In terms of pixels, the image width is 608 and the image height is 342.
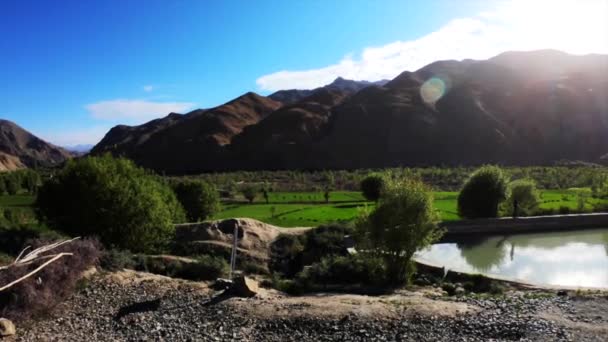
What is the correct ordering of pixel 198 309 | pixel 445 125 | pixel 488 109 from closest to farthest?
pixel 198 309 → pixel 445 125 → pixel 488 109

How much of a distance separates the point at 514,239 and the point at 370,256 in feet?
45.8

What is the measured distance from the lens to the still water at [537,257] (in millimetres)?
19422

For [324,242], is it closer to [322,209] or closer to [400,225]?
[400,225]

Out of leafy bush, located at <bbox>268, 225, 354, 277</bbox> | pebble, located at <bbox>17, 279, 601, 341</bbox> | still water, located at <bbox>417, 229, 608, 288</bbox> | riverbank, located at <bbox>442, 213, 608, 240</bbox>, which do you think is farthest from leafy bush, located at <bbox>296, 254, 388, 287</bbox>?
riverbank, located at <bbox>442, 213, 608, 240</bbox>

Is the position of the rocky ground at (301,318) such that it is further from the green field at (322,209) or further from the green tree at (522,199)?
the green tree at (522,199)

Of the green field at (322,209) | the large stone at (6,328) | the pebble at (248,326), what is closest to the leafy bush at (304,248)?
the green field at (322,209)

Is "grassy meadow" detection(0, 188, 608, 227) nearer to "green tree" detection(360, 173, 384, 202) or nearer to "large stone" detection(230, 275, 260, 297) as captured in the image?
"green tree" detection(360, 173, 384, 202)

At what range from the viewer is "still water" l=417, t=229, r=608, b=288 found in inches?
765

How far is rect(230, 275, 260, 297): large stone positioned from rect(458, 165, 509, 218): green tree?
20124 millimetres

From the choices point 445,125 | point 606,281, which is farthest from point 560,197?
point 445,125

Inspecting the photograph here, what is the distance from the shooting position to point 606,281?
1844 cm

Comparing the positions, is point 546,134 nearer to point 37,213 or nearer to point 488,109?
point 488,109

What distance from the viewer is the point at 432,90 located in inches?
4843

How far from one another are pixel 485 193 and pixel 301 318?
69.8 ft
